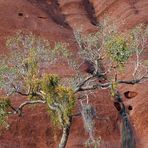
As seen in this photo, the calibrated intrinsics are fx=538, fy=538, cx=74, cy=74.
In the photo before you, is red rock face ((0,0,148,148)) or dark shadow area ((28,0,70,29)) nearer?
red rock face ((0,0,148,148))

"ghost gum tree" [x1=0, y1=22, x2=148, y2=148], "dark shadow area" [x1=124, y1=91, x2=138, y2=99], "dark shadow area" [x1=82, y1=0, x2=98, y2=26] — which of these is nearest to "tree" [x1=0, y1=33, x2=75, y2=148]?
"ghost gum tree" [x1=0, y1=22, x2=148, y2=148]

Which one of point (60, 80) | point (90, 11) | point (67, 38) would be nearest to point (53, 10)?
point (90, 11)

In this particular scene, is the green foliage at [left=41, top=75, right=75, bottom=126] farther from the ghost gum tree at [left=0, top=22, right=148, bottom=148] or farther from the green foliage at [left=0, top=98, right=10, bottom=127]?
the green foliage at [left=0, top=98, right=10, bottom=127]

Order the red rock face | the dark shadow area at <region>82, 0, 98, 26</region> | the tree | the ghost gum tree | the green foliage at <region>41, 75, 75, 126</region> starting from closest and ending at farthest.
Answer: the green foliage at <region>41, 75, 75, 126</region>, the tree, the ghost gum tree, the red rock face, the dark shadow area at <region>82, 0, 98, 26</region>

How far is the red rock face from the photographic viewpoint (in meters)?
33.9

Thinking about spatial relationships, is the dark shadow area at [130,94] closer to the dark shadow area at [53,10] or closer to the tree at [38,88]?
the tree at [38,88]

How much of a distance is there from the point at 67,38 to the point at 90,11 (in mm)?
11744

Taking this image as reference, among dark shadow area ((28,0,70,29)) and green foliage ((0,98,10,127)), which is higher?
dark shadow area ((28,0,70,29))

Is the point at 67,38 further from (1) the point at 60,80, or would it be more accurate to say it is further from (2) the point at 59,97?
(2) the point at 59,97

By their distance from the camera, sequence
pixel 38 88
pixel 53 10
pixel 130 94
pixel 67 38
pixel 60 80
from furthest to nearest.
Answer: pixel 53 10
pixel 67 38
pixel 130 94
pixel 60 80
pixel 38 88

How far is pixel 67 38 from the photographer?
48.9 m

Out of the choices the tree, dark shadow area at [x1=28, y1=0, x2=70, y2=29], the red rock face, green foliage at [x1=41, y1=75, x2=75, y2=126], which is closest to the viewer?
green foliage at [x1=41, y1=75, x2=75, y2=126]

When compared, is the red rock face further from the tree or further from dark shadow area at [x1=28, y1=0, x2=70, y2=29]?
the tree

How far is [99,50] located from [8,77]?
16.8ft
